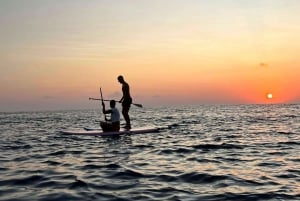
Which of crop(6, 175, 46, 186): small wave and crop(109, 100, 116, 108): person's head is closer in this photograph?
crop(6, 175, 46, 186): small wave

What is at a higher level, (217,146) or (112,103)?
(112,103)

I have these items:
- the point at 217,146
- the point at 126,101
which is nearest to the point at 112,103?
the point at 126,101

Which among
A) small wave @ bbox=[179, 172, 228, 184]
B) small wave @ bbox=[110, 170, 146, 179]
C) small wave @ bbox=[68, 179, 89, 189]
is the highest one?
small wave @ bbox=[68, 179, 89, 189]

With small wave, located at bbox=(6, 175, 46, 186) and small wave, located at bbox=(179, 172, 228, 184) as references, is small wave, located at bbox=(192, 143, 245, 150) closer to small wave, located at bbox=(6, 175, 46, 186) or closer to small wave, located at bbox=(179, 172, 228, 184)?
small wave, located at bbox=(179, 172, 228, 184)

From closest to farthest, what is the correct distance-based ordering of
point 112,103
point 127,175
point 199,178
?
point 199,178, point 127,175, point 112,103

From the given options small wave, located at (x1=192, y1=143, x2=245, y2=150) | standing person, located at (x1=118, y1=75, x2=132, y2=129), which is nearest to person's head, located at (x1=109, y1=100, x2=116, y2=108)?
standing person, located at (x1=118, y1=75, x2=132, y2=129)

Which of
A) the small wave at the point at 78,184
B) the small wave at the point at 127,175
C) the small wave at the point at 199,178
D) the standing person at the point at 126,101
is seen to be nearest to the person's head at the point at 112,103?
the standing person at the point at 126,101

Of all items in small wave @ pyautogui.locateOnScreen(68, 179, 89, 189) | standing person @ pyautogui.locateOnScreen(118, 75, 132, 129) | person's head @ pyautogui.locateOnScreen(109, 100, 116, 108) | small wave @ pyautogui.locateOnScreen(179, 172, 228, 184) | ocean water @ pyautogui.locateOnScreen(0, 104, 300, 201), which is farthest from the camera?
standing person @ pyautogui.locateOnScreen(118, 75, 132, 129)

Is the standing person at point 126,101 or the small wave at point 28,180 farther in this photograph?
the standing person at point 126,101

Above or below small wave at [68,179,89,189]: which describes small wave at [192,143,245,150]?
below

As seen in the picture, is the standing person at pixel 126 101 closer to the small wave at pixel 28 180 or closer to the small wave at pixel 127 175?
the small wave at pixel 127 175

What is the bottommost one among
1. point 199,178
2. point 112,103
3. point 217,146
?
point 217,146

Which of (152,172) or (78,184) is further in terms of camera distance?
(152,172)

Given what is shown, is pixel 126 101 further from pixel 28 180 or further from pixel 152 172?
pixel 28 180
